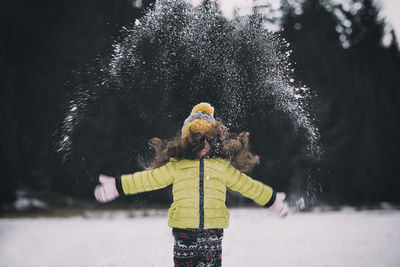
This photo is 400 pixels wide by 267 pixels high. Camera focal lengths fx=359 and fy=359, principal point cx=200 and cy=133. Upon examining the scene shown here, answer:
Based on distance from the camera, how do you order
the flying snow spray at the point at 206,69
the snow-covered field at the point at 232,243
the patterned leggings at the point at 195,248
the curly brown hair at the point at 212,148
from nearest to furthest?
the patterned leggings at the point at 195,248 < the curly brown hair at the point at 212,148 < the flying snow spray at the point at 206,69 < the snow-covered field at the point at 232,243

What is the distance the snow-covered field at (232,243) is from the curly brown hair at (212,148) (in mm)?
1622

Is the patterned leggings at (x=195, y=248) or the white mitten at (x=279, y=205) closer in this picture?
the patterned leggings at (x=195, y=248)

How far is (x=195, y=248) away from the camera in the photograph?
2402 mm

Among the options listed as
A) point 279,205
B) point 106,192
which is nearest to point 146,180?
point 106,192

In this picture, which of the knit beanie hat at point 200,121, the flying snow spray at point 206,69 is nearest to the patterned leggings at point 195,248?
the knit beanie hat at point 200,121

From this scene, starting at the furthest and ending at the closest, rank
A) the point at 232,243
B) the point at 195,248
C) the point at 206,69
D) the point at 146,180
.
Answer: the point at 232,243
the point at 206,69
the point at 146,180
the point at 195,248

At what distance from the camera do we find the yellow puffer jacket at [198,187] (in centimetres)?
242

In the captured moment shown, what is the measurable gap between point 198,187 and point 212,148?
340 mm

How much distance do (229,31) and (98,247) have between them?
3.43m

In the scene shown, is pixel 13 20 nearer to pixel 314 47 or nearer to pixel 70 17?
pixel 70 17

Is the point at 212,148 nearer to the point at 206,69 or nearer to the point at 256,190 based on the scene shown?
the point at 256,190

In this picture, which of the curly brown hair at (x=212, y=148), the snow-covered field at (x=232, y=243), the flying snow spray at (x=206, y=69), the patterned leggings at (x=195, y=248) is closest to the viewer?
the patterned leggings at (x=195, y=248)

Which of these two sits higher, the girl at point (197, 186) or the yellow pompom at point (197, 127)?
the yellow pompom at point (197, 127)

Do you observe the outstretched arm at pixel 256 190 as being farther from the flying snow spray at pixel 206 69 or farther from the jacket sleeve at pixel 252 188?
the flying snow spray at pixel 206 69
